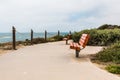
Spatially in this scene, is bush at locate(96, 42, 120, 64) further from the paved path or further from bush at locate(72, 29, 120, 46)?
bush at locate(72, 29, 120, 46)

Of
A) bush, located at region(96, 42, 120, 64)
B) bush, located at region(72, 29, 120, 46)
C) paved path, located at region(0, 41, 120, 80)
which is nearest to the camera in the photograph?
paved path, located at region(0, 41, 120, 80)

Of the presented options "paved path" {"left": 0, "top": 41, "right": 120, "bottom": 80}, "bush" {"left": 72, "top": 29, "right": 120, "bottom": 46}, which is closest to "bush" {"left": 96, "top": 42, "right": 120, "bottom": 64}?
"paved path" {"left": 0, "top": 41, "right": 120, "bottom": 80}

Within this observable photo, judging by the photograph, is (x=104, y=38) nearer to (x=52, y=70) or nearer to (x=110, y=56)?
(x=110, y=56)

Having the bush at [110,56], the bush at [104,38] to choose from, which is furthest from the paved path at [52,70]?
the bush at [104,38]

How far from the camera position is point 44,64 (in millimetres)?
14445

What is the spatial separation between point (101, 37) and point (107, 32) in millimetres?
555

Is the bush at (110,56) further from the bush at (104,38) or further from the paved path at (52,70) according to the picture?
the bush at (104,38)

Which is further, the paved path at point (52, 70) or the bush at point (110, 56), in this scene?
the bush at point (110, 56)

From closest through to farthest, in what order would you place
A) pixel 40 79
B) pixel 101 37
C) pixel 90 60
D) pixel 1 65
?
pixel 40 79 < pixel 1 65 < pixel 90 60 < pixel 101 37

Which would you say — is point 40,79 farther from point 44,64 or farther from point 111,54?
point 111,54

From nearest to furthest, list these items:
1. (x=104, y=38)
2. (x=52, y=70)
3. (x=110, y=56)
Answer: (x=52, y=70), (x=110, y=56), (x=104, y=38)

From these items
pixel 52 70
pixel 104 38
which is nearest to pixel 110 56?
pixel 52 70

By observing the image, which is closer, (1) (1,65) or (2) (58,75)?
(2) (58,75)

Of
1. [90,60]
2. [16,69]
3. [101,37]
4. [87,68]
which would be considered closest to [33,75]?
[16,69]
